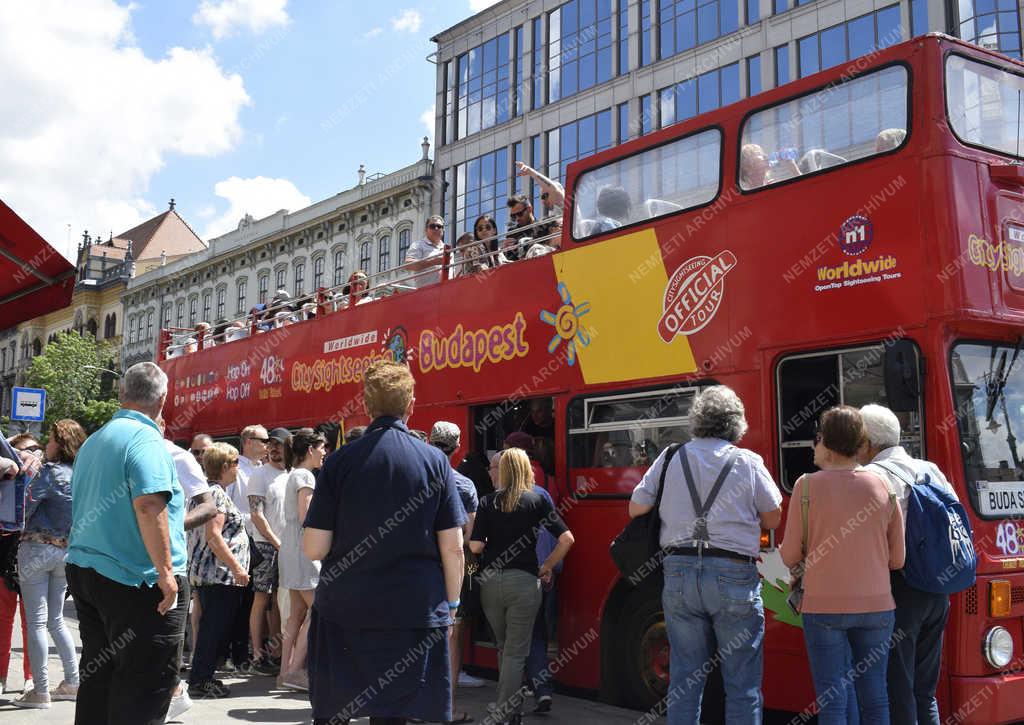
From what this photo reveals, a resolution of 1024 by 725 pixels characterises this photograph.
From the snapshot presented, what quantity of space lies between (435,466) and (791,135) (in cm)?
387

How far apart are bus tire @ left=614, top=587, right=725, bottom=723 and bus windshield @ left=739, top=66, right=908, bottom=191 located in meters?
3.00

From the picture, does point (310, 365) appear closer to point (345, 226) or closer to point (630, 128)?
point (630, 128)

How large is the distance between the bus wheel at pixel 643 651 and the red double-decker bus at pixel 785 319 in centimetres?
2

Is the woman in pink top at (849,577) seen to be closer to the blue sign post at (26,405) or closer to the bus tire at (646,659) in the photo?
the bus tire at (646,659)

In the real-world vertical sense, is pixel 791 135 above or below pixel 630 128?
below

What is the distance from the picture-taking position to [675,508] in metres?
5.21

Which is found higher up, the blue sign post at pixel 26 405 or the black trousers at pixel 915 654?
the blue sign post at pixel 26 405

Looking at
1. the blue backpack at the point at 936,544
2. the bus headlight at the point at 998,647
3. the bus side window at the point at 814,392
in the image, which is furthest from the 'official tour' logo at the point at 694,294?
the bus headlight at the point at 998,647

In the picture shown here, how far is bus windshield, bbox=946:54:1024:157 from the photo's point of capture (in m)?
5.99

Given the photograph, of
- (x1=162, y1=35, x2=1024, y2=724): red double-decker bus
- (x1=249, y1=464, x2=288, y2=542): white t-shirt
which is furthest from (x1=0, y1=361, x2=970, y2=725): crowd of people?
(x1=249, y1=464, x2=288, y2=542): white t-shirt

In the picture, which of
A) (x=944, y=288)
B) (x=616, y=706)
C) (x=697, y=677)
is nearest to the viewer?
(x=697, y=677)

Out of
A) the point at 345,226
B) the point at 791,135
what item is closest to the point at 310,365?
the point at 791,135

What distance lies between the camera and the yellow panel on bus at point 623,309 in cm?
727

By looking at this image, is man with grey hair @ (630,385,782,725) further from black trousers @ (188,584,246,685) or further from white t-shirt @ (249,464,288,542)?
white t-shirt @ (249,464,288,542)
